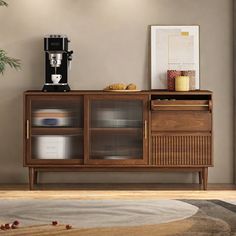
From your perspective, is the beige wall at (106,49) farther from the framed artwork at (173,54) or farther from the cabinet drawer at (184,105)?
the cabinet drawer at (184,105)

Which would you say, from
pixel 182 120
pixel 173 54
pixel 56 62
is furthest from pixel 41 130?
pixel 173 54

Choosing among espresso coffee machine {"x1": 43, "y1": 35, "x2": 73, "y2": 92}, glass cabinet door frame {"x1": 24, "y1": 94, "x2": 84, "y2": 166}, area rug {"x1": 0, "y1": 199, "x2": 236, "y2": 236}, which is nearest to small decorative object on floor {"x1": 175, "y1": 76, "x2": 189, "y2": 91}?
glass cabinet door frame {"x1": 24, "y1": 94, "x2": 84, "y2": 166}

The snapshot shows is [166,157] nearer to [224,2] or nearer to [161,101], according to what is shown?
[161,101]

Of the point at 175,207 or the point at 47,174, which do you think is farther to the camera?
the point at 47,174

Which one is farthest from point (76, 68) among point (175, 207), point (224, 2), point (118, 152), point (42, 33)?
point (175, 207)

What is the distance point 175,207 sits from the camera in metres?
5.69

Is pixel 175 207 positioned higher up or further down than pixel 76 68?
further down

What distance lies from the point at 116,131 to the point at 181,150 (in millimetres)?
662

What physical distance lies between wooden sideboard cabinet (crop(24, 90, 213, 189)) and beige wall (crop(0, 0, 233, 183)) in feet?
1.55

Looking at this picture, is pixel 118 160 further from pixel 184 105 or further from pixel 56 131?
pixel 184 105

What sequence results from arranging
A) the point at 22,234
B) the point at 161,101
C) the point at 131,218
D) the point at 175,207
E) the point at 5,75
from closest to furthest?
the point at 22,234
the point at 131,218
the point at 175,207
the point at 161,101
the point at 5,75

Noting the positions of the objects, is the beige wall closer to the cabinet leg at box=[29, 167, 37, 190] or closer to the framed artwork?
the framed artwork

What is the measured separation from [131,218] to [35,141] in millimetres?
2410

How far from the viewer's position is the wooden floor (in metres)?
6.84
